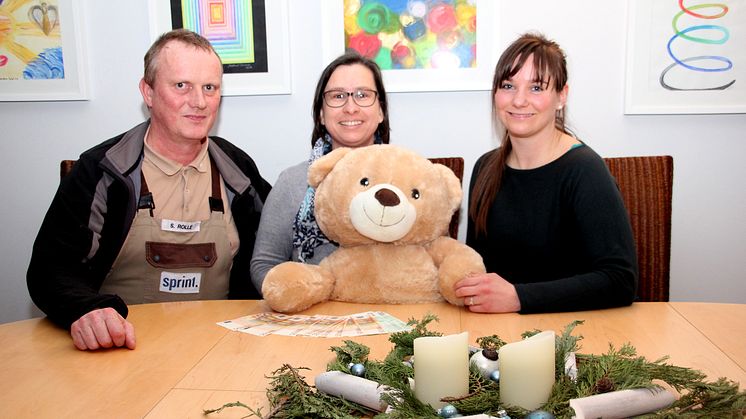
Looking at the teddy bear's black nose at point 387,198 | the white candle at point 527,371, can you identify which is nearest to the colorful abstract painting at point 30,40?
the teddy bear's black nose at point 387,198

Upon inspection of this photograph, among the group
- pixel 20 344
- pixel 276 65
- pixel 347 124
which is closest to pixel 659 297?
pixel 347 124

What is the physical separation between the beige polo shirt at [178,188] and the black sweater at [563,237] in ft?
2.95

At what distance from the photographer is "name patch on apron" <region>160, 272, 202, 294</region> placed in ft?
6.35

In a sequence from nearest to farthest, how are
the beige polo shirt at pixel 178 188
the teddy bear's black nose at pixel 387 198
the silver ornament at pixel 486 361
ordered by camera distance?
the silver ornament at pixel 486 361
the teddy bear's black nose at pixel 387 198
the beige polo shirt at pixel 178 188

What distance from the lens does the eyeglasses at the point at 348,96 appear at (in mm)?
1986

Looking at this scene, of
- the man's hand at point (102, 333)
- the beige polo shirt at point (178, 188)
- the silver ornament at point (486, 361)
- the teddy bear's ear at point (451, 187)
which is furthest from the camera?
the beige polo shirt at point (178, 188)

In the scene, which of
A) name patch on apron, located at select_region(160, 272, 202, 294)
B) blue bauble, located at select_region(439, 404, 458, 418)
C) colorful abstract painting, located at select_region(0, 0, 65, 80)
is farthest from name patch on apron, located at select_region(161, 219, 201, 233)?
blue bauble, located at select_region(439, 404, 458, 418)

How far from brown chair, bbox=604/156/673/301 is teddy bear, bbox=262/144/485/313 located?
77cm

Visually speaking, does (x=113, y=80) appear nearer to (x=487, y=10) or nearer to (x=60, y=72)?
(x=60, y=72)

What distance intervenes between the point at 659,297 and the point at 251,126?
1.77 meters

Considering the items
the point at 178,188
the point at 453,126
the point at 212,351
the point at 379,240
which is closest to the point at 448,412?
the point at 212,351

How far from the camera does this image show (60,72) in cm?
264

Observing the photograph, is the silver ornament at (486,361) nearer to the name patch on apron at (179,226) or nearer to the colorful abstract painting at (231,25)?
the name patch on apron at (179,226)

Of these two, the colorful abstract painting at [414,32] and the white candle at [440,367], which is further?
the colorful abstract painting at [414,32]
